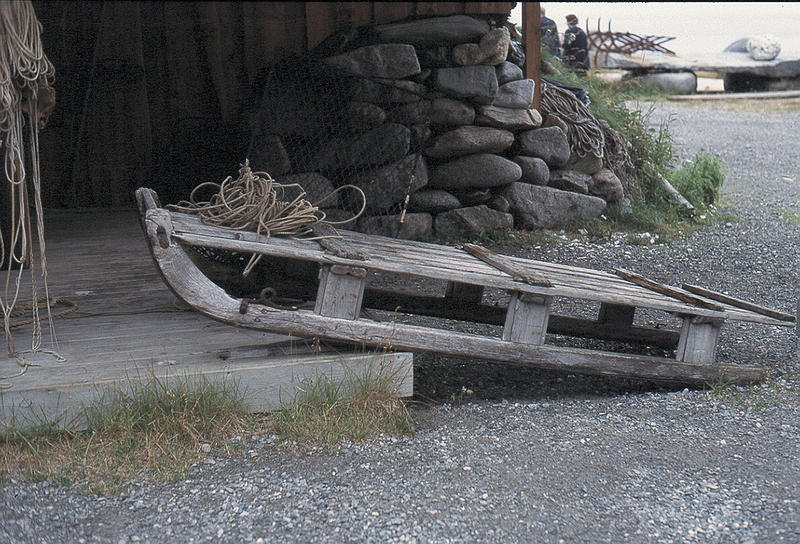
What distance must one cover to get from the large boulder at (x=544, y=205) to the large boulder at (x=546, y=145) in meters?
0.29

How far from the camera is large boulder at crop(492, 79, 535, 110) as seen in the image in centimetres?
718

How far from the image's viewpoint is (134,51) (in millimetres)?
7539

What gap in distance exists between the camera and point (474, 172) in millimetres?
7141

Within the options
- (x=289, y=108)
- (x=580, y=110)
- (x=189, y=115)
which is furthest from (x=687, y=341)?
(x=189, y=115)

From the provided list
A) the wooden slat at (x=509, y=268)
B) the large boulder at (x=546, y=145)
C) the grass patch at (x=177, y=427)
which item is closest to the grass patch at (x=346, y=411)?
the grass patch at (x=177, y=427)

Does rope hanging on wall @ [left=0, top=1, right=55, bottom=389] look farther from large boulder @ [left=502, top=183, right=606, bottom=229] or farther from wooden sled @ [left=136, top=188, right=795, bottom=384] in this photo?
large boulder @ [left=502, top=183, right=606, bottom=229]

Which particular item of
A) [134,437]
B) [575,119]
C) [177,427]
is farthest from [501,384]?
[575,119]

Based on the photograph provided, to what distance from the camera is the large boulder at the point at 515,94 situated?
23.6 ft

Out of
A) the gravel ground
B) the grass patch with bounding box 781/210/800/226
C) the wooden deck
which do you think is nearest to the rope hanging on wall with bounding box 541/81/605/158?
the grass patch with bounding box 781/210/800/226

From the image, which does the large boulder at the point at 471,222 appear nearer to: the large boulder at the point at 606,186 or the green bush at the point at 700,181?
the large boulder at the point at 606,186

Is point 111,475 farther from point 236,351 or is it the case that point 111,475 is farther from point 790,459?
point 790,459

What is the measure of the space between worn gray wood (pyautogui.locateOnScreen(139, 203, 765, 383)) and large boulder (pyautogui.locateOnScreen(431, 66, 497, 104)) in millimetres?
3592

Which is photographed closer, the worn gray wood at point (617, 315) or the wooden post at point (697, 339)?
the wooden post at point (697, 339)

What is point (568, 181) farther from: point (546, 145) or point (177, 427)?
point (177, 427)
